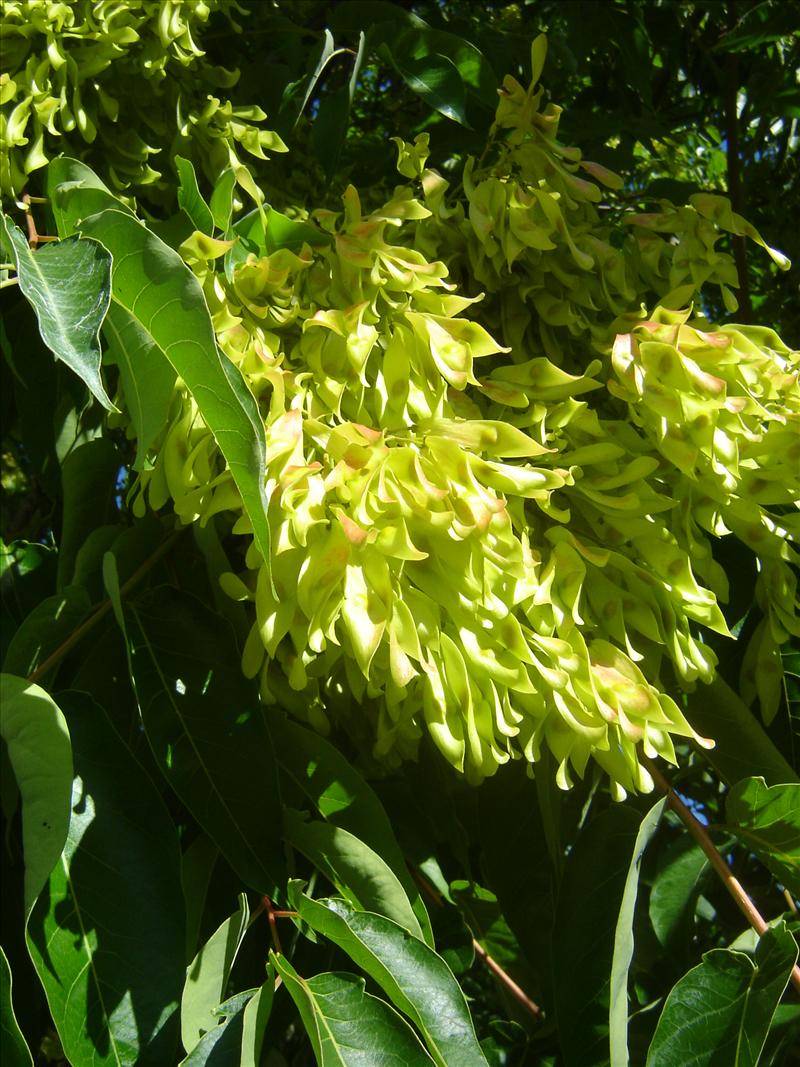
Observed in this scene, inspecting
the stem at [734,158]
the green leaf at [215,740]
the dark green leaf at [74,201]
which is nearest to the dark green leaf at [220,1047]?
the green leaf at [215,740]

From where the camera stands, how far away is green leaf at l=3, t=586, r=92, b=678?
3.01ft

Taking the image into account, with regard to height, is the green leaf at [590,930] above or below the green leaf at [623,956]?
→ below

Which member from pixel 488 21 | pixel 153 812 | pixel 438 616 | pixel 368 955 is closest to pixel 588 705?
pixel 438 616

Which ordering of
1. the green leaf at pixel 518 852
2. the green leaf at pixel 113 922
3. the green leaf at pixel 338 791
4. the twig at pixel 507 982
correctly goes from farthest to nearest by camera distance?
the twig at pixel 507 982 → the green leaf at pixel 518 852 → the green leaf at pixel 338 791 → the green leaf at pixel 113 922

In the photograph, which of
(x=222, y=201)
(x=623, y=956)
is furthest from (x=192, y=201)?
(x=623, y=956)

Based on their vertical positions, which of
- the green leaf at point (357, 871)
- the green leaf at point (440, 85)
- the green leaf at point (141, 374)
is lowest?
the green leaf at point (357, 871)

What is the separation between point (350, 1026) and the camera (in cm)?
73

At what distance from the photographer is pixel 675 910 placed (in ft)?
3.53

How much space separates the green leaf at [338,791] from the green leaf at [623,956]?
0.51 feet

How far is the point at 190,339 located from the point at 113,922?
422 mm

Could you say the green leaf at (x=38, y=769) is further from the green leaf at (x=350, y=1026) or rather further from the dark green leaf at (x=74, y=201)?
the dark green leaf at (x=74, y=201)

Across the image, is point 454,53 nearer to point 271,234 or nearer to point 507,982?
point 271,234

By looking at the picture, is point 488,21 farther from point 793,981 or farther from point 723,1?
point 793,981

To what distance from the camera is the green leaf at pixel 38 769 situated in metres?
0.72
